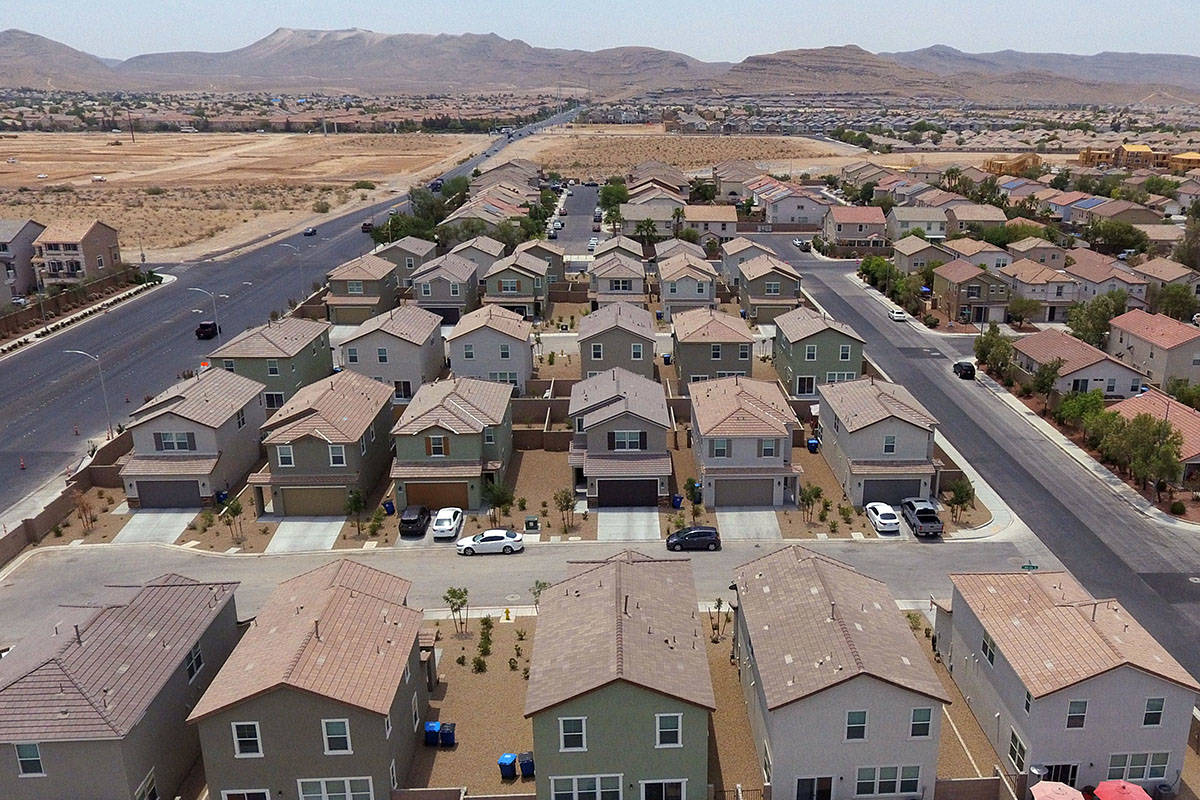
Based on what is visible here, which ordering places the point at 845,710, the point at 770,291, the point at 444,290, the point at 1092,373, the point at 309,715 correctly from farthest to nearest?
the point at 770,291 → the point at 444,290 → the point at 1092,373 → the point at 845,710 → the point at 309,715

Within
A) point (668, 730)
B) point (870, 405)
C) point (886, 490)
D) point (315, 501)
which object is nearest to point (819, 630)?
point (668, 730)

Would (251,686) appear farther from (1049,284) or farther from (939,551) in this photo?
(1049,284)

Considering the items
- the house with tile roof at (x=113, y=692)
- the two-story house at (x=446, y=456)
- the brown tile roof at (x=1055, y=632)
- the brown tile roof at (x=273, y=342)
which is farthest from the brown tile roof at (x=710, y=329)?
the house with tile roof at (x=113, y=692)

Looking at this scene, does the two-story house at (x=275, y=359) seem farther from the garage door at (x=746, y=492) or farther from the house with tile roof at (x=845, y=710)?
the house with tile roof at (x=845, y=710)

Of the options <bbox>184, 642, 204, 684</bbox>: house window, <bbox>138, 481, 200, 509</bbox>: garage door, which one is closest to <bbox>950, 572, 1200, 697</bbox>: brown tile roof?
<bbox>184, 642, 204, 684</bbox>: house window

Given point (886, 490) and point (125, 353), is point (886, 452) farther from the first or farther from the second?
point (125, 353)

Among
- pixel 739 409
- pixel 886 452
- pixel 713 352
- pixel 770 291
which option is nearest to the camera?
pixel 886 452

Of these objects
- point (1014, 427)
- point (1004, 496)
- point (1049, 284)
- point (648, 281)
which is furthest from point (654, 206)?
point (1004, 496)

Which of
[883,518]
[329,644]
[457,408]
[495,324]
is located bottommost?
[883,518]
